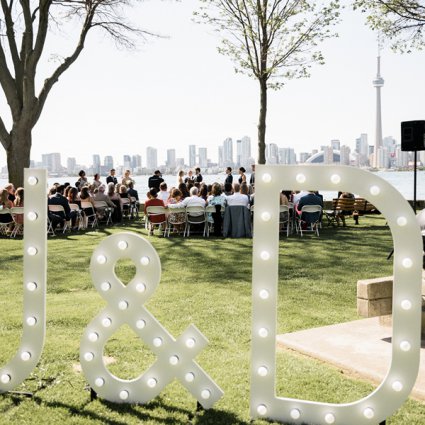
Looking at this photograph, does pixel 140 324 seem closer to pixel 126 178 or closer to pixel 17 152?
pixel 126 178

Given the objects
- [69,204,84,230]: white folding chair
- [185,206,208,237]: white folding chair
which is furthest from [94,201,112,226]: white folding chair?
[185,206,208,237]: white folding chair

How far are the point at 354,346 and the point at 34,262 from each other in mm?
2825

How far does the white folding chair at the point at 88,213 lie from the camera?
16094 millimetres

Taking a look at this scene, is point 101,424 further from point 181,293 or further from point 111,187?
point 111,187

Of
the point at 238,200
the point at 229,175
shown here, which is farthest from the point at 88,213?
the point at 229,175

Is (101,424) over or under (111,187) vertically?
under

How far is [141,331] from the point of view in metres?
3.80

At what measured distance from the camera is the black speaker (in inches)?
464

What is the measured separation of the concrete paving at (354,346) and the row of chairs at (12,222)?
10.2 meters

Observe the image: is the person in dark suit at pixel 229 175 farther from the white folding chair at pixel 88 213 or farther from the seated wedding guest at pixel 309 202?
the seated wedding guest at pixel 309 202

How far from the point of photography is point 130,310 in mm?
3775

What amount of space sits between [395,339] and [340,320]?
2747 mm

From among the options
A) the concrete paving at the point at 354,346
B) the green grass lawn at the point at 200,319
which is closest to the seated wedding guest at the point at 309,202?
the green grass lawn at the point at 200,319

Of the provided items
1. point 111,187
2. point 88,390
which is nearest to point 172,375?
point 88,390
